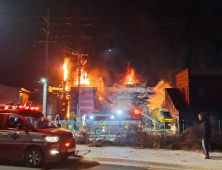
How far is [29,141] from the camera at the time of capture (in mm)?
7176

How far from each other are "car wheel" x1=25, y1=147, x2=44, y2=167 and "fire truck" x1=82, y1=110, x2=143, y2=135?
32.2 ft

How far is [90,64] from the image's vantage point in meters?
39.9

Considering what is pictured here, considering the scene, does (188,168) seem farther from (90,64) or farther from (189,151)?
(90,64)

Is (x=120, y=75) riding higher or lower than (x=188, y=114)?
higher

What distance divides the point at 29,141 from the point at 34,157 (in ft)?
1.78

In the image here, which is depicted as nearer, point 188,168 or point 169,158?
point 188,168

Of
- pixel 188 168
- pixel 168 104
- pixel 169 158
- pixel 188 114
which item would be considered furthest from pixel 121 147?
pixel 168 104

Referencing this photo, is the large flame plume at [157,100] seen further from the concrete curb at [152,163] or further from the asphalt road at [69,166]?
the asphalt road at [69,166]

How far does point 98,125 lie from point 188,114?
35.9 feet

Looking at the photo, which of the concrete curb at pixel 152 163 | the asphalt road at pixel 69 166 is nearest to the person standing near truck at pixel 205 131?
the concrete curb at pixel 152 163

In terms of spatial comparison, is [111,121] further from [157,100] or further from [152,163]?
[157,100]

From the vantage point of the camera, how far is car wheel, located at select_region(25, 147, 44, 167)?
7.08 meters

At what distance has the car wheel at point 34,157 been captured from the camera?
23.2ft

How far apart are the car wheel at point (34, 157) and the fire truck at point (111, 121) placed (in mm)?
9821
